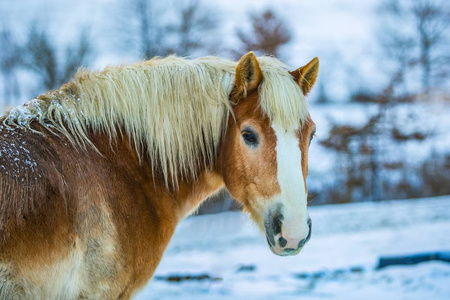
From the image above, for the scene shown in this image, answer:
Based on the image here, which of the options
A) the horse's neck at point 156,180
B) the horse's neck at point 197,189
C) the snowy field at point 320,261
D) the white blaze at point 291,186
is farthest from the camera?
the snowy field at point 320,261

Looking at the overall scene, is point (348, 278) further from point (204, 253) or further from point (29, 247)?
point (29, 247)

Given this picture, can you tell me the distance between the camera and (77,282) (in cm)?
214

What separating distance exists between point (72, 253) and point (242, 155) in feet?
3.51

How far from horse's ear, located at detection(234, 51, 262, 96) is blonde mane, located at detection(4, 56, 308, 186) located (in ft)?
0.20

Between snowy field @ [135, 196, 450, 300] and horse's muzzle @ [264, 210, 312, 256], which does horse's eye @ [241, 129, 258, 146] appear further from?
snowy field @ [135, 196, 450, 300]

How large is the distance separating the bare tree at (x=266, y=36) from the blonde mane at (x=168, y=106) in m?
8.25

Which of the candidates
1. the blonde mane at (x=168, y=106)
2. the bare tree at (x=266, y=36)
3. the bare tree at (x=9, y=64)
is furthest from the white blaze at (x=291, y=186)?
the bare tree at (x=9, y=64)

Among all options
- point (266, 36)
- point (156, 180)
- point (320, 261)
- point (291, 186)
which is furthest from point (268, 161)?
point (266, 36)

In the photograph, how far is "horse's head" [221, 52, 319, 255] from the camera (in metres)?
2.30

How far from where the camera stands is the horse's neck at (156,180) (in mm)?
2488

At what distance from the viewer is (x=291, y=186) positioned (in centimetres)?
231

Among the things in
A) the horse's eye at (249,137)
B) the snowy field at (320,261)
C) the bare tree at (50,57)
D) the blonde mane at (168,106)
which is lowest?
the snowy field at (320,261)

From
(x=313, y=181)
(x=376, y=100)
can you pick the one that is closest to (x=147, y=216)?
(x=313, y=181)

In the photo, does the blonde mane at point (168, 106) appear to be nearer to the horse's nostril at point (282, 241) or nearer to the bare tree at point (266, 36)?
the horse's nostril at point (282, 241)
